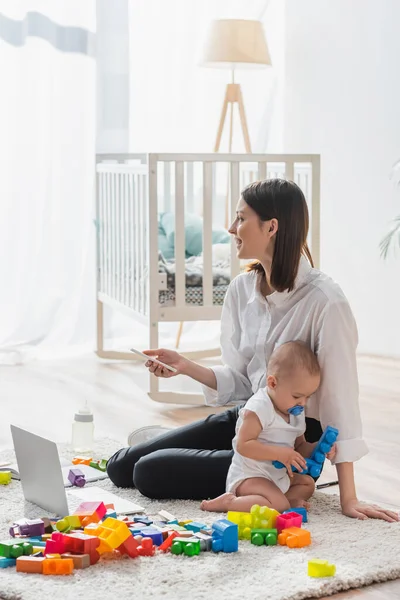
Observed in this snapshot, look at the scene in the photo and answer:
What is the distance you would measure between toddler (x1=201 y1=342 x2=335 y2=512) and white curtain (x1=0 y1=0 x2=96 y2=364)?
1948 mm

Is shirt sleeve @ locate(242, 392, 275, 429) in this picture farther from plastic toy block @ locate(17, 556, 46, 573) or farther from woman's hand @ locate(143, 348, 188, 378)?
plastic toy block @ locate(17, 556, 46, 573)

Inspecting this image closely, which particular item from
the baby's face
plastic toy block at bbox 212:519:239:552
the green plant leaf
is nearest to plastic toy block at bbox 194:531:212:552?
plastic toy block at bbox 212:519:239:552

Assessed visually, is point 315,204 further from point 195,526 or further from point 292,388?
point 195,526

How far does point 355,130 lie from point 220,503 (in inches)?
94.0

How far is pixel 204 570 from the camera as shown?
161 cm

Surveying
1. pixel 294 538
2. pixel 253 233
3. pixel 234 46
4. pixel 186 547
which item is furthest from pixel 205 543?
pixel 234 46

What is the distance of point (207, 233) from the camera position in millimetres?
3098

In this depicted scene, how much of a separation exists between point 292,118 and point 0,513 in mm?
2727

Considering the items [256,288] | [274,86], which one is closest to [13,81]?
[274,86]

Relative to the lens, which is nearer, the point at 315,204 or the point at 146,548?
the point at 146,548

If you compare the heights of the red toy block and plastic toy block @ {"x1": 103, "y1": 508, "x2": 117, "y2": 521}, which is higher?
the red toy block

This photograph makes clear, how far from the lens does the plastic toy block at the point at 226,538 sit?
1.69m

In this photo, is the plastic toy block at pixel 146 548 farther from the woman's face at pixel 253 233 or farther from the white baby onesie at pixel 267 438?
the woman's face at pixel 253 233

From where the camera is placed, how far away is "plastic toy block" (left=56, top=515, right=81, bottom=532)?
1755 mm
